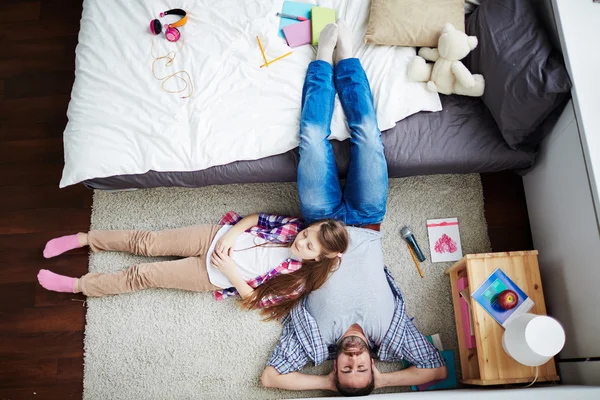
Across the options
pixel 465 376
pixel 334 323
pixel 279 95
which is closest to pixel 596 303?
pixel 465 376

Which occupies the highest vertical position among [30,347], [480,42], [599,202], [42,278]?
[480,42]

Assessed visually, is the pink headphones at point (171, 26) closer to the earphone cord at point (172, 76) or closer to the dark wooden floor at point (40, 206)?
the earphone cord at point (172, 76)

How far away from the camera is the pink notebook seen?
2135 mm

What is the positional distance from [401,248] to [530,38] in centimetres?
106

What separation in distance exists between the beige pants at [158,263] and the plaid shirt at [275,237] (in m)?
0.16

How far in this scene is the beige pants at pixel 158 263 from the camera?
221cm

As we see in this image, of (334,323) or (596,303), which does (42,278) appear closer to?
(334,323)

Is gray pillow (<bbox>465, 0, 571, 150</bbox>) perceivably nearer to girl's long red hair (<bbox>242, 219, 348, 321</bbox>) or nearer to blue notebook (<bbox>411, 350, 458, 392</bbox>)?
girl's long red hair (<bbox>242, 219, 348, 321</bbox>)

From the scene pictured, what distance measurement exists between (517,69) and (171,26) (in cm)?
147

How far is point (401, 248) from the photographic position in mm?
2340

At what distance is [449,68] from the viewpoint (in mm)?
1985

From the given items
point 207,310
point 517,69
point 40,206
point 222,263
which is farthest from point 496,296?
point 40,206

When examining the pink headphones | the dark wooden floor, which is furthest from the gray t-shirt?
the pink headphones

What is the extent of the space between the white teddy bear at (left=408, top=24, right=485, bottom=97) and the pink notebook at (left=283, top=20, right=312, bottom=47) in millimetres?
486
